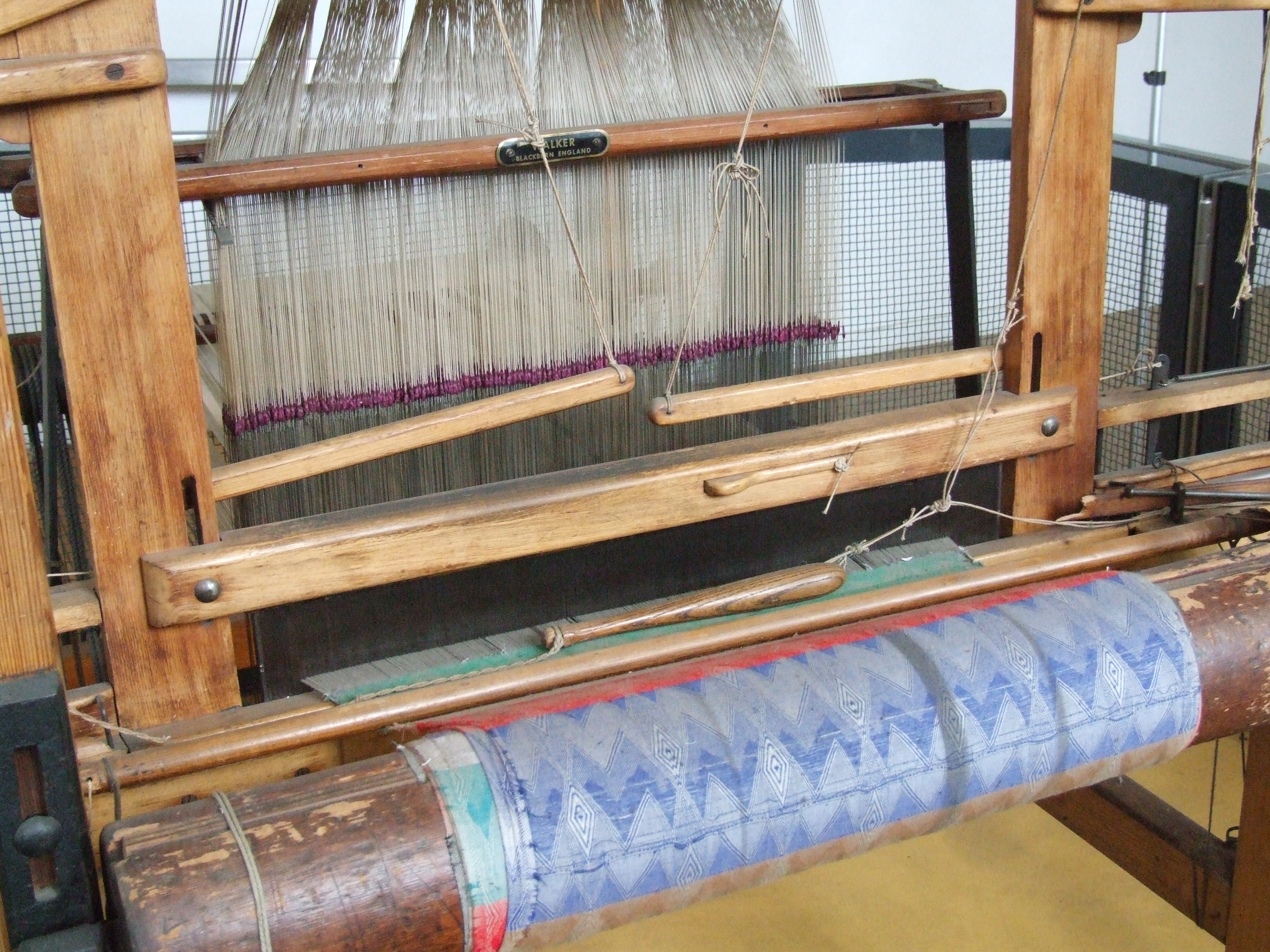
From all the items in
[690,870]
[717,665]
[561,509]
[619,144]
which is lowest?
[690,870]

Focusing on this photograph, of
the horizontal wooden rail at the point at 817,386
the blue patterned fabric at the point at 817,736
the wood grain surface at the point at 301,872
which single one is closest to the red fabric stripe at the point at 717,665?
the blue patterned fabric at the point at 817,736

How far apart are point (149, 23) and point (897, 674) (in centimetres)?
83

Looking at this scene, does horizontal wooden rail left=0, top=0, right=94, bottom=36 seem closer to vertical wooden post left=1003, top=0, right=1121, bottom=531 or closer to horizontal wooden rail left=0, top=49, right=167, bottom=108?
horizontal wooden rail left=0, top=49, right=167, bottom=108

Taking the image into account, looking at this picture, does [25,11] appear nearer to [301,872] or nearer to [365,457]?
[365,457]

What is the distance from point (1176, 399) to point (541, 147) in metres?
0.82

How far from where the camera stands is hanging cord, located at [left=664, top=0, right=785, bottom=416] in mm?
1445

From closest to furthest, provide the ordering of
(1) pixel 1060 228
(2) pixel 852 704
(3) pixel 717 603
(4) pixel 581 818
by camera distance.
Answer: (4) pixel 581 818
(2) pixel 852 704
(3) pixel 717 603
(1) pixel 1060 228

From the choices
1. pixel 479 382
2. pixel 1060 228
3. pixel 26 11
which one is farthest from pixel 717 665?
pixel 26 11

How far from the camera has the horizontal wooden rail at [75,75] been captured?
1.03m

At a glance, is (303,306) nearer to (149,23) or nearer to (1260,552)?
(149,23)

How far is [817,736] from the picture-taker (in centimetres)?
113

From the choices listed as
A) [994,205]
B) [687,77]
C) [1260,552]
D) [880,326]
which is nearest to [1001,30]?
[994,205]

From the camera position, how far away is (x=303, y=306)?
1464 millimetres

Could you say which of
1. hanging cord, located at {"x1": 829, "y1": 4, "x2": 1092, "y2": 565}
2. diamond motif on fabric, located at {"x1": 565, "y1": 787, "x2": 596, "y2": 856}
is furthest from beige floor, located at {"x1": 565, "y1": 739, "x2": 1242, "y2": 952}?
diamond motif on fabric, located at {"x1": 565, "y1": 787, "x2": 596, "y2": 856}
